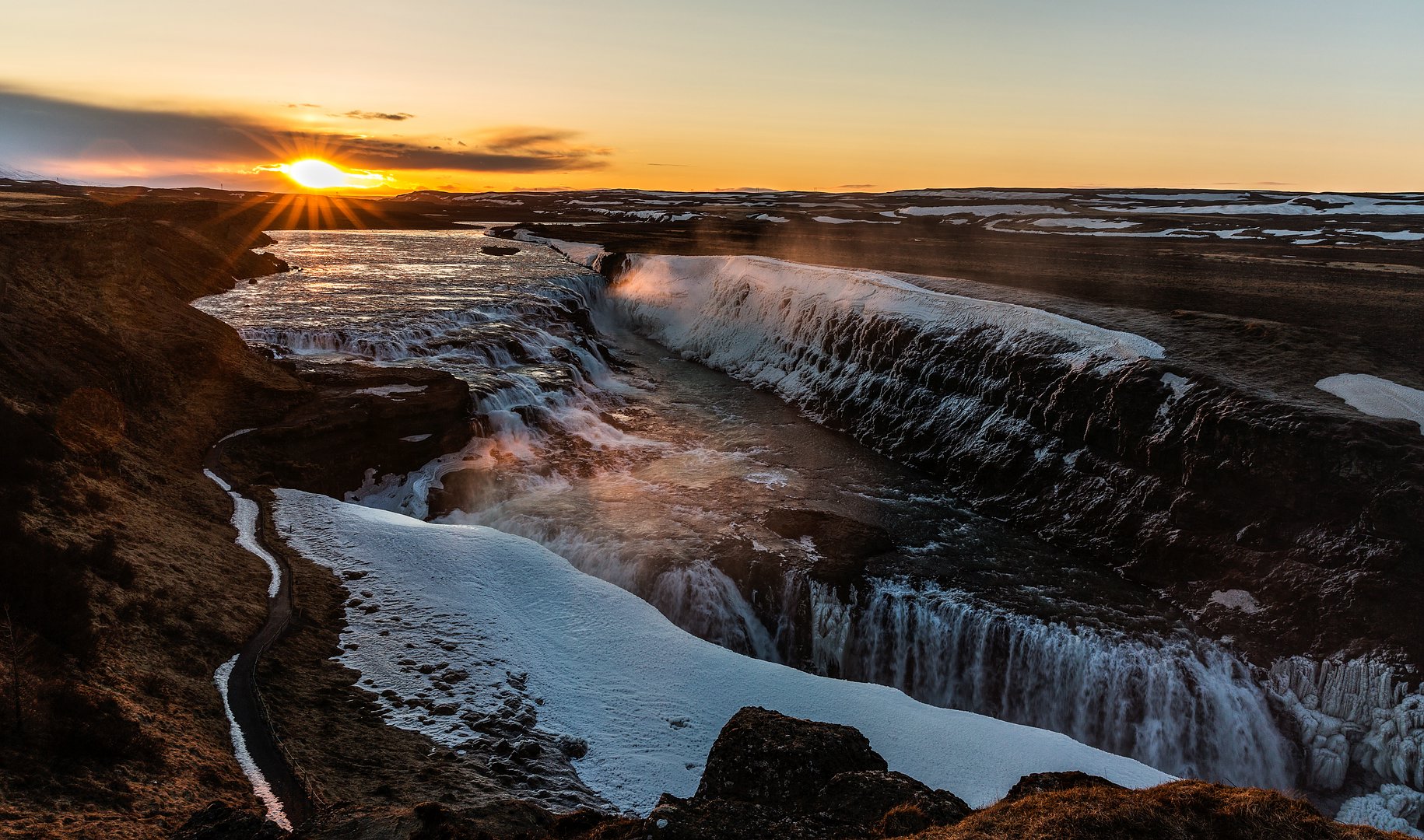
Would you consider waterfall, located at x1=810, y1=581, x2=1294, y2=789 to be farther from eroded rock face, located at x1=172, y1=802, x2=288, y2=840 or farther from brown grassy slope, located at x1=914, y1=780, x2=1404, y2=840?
eroded rock face, located at x1=172, y1=802, x2=288, y2=840

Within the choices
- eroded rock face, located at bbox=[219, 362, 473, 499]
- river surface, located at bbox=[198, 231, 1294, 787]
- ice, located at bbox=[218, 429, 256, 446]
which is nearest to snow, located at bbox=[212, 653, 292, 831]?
river surface, located at bbox=[198, 231, 1294, 787]

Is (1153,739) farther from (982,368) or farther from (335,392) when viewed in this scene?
(335,392)

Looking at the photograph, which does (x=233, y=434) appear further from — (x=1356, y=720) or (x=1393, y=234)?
(x=1393, y=234)

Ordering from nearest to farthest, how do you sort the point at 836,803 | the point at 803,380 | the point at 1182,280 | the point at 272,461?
the point at 836,803 < the point at 272,461 < the point at 803,380 < the point at 1182,280

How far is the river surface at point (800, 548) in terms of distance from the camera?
45.9 ft

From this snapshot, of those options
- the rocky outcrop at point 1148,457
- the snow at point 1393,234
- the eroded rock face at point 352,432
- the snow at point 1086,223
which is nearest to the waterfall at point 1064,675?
the rocky outcrop at point 1148,457

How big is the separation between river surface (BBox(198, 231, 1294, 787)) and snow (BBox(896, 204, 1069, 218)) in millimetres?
85210

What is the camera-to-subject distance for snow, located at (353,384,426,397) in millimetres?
23328

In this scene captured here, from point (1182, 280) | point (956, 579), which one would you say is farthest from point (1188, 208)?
point (956, 579)

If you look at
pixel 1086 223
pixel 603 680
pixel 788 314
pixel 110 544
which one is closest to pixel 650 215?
pixel 1086 223

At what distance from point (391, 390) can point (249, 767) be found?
17.0 m

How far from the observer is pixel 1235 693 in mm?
13672

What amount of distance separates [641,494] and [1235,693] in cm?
1394

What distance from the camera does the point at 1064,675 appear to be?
562 inches
